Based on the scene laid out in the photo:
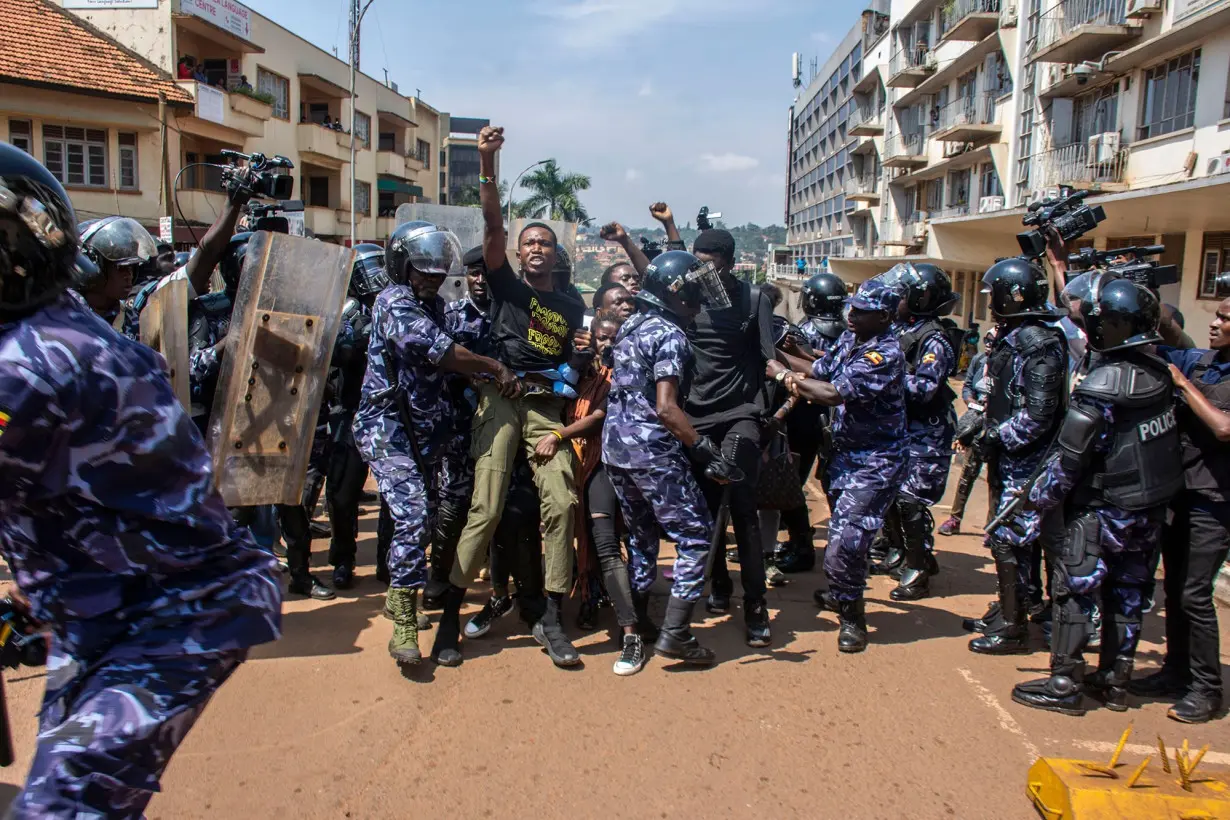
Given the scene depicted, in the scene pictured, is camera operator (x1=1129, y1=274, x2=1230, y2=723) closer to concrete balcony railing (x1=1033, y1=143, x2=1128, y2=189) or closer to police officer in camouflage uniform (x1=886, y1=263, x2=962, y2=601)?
police officer in camouflage uniform (x1=886, y1=263, x2=962, y2=601)

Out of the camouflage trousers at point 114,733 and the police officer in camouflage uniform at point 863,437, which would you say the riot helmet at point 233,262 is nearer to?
the police officer in camouflage uniform at point 863,437

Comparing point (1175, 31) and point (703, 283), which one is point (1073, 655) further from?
point (1175, 31)

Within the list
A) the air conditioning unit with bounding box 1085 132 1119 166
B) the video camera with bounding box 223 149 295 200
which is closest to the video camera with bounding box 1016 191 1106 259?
the video camera with bounding box 223 149 295 200

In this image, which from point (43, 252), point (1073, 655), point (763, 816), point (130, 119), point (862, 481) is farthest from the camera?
point (130, 119)

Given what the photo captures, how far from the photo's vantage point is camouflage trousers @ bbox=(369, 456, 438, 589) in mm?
4125

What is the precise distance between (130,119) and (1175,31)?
78.1 feet

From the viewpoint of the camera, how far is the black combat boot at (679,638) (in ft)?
13.8

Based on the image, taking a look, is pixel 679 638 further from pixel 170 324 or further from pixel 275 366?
pixel 170 324

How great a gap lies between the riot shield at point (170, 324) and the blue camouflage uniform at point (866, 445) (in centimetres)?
319

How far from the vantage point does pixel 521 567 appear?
457 centimetres

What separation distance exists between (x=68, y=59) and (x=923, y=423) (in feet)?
80.9

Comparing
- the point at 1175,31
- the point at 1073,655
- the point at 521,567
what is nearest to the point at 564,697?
the point at 521,567

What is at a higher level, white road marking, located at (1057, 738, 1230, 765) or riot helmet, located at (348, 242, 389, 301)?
riot helmet, located at (348, 242, 389, 301)

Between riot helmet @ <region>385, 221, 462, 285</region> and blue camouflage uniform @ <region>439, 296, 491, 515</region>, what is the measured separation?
0.29 m
